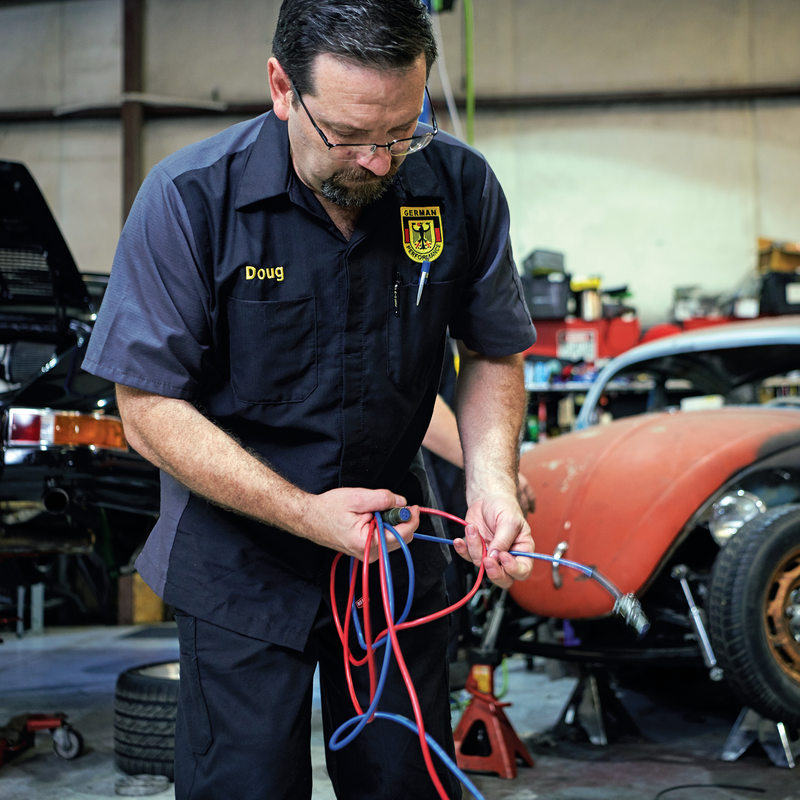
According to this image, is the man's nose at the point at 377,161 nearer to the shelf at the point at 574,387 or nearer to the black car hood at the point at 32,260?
the black car hood at the point at 32,260

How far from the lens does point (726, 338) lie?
12.2 ft

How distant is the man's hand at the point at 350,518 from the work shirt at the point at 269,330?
144 millimetres

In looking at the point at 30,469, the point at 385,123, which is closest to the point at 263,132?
the point at 385,123

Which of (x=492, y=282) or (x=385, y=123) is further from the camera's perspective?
(x=492, y=282)

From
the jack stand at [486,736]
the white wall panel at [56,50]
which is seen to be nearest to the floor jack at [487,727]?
the jack stand at [486,736]

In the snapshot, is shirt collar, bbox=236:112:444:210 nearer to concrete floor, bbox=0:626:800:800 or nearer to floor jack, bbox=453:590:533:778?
floor jack, bbox=453:590:533:778

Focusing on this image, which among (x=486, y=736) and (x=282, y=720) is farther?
(x=486, y=736)

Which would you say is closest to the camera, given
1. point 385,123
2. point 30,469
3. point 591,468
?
point 385,123

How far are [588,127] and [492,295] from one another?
26.4 ft

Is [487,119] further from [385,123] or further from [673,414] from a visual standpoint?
[385,123]

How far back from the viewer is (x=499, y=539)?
134cm

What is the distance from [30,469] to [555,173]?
7.28 metres

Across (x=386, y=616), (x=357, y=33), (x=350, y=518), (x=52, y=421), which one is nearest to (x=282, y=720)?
(x=386, y=616)

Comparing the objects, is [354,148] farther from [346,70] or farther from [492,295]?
[492,295]
